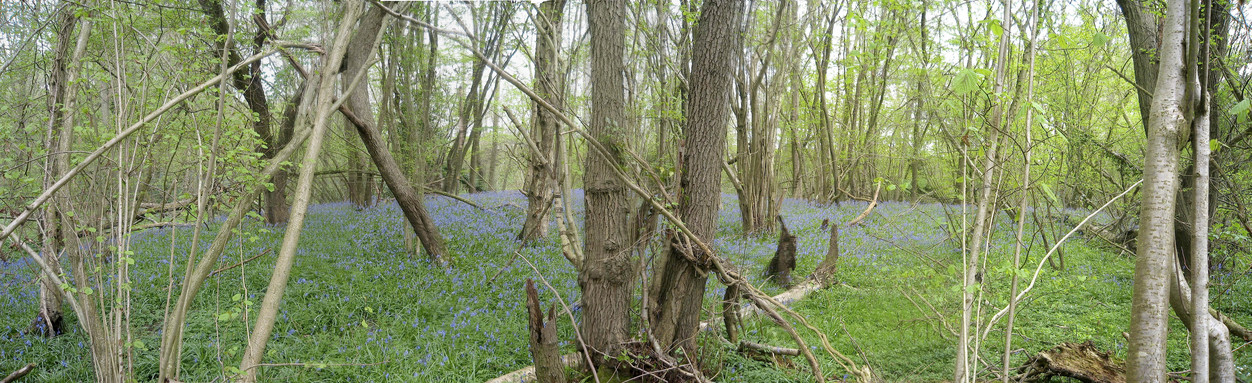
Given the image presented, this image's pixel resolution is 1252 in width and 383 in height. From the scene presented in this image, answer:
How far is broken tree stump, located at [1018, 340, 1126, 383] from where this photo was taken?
13.2ft

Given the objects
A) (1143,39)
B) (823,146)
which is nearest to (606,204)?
(1143,39)

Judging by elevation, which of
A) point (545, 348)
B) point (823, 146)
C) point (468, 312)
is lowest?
point (468, 312)

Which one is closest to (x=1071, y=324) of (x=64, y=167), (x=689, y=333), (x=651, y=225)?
(x=689, y=333)

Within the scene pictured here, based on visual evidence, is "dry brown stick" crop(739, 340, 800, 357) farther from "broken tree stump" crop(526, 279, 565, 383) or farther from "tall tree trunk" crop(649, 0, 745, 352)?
"broken tree stump" crop(526, 279, 565, 383)

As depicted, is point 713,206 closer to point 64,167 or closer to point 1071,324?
point 64,167

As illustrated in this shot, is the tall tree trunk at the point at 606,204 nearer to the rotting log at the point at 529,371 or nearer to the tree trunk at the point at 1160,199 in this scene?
the rotting log at the point at 529,371

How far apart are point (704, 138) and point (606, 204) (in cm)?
83

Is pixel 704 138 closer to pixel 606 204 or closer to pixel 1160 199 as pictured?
pixel 606 204

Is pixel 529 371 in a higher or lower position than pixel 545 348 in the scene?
lower

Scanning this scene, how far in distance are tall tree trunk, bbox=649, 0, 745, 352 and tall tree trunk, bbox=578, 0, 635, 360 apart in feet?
1.22

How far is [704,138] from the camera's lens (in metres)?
4.04

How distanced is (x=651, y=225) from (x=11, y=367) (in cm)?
491

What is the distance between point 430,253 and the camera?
298 inches

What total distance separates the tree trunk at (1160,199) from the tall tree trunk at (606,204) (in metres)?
2.75
